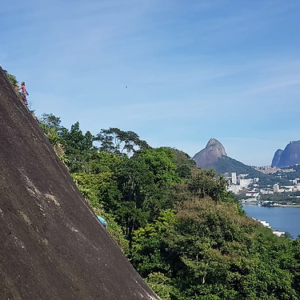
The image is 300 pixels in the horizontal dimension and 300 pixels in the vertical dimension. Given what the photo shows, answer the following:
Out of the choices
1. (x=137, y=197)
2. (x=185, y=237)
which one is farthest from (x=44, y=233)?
(x=137, y=197)

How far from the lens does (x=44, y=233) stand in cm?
416

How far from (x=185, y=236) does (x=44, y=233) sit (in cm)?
1342

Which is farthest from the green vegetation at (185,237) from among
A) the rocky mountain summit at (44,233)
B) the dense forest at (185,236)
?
the rocky mountain summit at (44,233)

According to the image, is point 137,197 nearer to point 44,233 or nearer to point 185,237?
point 185,237

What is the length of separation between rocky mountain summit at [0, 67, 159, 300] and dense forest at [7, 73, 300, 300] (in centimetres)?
726

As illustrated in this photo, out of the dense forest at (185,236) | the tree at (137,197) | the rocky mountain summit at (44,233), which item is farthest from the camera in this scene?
the tree at (137,197)

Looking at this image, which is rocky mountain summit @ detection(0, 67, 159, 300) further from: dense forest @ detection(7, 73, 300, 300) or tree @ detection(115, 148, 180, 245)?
tree @ detection(115, 148, 180, 245)

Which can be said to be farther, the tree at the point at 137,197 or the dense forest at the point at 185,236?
the tree at the point at 137,197

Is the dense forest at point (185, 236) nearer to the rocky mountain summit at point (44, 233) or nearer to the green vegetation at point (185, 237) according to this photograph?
the green vegetation at point (185, 237)

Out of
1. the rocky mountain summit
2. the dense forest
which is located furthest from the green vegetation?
the rocky mountain summit

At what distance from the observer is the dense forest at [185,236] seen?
577 inches

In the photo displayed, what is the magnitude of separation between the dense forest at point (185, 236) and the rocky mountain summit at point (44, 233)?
7.26 metres

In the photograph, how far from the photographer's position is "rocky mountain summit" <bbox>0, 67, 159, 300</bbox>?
3576 millimetres

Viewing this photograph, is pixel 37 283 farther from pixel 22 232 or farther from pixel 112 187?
pixel 112 187
